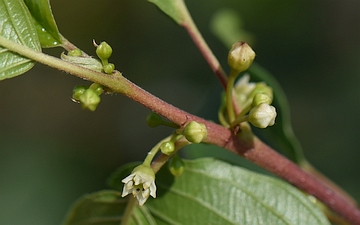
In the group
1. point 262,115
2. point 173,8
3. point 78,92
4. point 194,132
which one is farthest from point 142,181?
point 173,8

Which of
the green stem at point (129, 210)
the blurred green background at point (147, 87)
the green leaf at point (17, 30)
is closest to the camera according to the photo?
the green leaf at point (17, 30)

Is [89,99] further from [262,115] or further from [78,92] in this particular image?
[262,115]

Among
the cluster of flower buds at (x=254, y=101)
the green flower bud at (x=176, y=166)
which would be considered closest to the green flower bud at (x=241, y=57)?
the cluster of flower buds at (x=254, y=101)

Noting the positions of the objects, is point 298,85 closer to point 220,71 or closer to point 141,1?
point 141,1

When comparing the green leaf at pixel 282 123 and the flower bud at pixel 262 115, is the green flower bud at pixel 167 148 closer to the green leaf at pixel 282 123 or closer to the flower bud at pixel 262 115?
the flower bud at pixel 262 115

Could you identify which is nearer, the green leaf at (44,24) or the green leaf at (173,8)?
the green leaf at (44,24)
